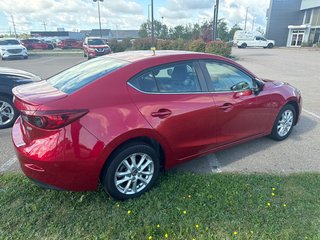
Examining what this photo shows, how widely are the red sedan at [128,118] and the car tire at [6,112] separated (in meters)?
2.31

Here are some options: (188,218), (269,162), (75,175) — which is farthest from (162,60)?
(269,162)

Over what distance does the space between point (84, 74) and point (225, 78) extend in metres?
1.90

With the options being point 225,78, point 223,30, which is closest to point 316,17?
point 223,30

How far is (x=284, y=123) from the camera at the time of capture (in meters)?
4.26

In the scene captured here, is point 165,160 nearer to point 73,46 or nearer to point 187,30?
point 73,46

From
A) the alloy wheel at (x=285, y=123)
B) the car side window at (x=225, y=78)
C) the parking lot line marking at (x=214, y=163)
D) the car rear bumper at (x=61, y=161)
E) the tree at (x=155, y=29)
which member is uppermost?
the tree at (x=155, y=29)

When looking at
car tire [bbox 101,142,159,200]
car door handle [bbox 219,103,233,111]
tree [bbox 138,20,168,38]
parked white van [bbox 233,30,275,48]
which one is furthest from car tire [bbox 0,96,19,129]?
tree [bbox 138,20,168,38]

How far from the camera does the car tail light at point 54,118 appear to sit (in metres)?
2.19

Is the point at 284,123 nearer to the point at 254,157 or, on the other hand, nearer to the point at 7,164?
the point at 254,157

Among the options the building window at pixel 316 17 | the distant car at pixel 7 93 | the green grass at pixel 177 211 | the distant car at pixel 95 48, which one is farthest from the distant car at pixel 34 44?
the building window at pixel 316 17

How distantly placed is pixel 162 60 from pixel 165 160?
1205mm

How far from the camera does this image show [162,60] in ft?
9.43

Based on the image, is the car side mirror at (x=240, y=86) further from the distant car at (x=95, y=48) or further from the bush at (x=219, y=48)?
the distant car at (x=95, y=48)

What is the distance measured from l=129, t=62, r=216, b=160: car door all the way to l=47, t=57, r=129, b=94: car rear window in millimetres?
388
